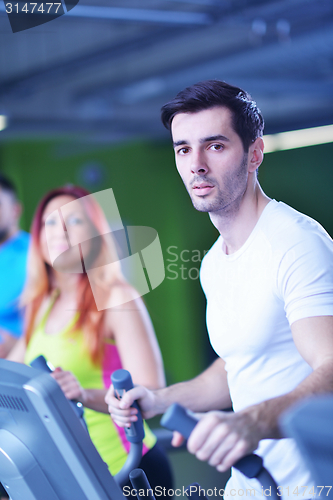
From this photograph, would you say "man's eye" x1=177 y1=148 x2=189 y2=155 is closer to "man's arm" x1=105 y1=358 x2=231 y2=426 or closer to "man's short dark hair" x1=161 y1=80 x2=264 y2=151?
"man's short dark hair" x1=161 y1=80 x2=264 y2=151

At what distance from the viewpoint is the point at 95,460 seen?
3.06 ft

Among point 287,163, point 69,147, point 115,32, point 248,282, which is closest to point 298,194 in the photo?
point 287,163

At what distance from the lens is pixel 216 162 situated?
158 centimetres

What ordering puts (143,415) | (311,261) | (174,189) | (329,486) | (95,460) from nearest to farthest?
(329,486) → (95,460) → (311,261) → (143,415) → (174,189)

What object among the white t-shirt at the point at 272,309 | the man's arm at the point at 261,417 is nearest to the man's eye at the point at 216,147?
the white t-shirt at the point at 272,309

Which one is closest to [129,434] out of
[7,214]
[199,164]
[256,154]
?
[199,164]

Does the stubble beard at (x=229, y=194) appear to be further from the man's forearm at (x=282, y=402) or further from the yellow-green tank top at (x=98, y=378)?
the yellow-green tank top at (x=98, y=378)

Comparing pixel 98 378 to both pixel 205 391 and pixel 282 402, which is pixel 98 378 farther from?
pixel 282 402

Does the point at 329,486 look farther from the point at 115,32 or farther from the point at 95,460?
the point at 115,32

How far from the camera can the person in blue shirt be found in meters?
2.95

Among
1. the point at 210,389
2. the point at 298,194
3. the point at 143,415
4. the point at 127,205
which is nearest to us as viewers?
the point at 143,415

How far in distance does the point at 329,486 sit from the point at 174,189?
1.79m

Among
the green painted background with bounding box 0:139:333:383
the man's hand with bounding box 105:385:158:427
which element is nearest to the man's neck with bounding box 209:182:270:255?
the green painted background with bounding box 0:139:333:383

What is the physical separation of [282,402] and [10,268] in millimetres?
2767
